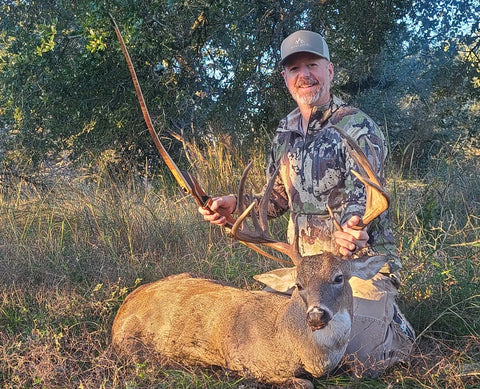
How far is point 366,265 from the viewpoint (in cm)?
315

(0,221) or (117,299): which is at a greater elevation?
(0,221)

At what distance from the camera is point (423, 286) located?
4.05 m

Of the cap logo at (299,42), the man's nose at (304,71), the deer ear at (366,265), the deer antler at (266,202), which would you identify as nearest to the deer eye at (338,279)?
the deer ear at (366,265)

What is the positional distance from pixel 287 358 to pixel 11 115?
5916 mm

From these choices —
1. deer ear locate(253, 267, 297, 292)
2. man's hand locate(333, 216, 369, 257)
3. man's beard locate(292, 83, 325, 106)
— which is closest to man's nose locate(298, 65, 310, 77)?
man's beard locate(292, 83, 325, 106)

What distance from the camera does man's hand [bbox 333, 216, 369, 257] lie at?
3080 mm

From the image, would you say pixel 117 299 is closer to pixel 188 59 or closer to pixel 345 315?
pixel 345 315

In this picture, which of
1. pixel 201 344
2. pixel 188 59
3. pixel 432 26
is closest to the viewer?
pixel 201 344

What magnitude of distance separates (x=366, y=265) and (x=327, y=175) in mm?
835

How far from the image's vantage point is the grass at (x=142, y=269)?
3.19 m

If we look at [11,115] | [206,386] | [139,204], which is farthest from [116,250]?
[11,115]

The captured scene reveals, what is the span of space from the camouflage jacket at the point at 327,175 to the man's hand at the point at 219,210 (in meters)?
0.44

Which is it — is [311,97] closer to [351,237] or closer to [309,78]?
[309,78]

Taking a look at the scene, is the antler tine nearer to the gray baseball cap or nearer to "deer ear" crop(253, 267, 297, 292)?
"deer ear" crop(253, 267, 297, 292)
